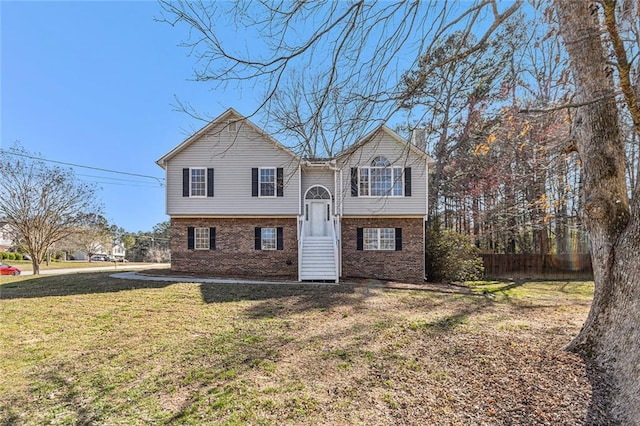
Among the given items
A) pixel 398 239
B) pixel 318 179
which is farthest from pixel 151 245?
pixel 398 239

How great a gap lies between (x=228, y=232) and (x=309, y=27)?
12.0m

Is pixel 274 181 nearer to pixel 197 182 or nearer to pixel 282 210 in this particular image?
pixel 282 210

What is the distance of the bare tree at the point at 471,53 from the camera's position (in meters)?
3.64

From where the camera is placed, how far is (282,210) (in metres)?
14.3

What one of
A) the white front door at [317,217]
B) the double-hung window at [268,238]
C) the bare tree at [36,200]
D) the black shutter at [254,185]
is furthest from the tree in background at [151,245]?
the white front door at [317,217]

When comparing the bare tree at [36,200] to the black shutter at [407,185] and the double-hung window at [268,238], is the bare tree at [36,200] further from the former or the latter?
the black shutter at [407,185]

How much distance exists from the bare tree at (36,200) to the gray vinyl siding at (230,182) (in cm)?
713

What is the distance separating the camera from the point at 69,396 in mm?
3926

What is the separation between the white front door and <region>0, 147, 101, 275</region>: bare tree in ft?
42.2

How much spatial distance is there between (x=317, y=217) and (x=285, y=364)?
10.5 metres

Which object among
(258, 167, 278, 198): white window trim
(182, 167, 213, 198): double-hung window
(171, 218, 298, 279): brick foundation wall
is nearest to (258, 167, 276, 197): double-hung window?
(258, 167, 278, 198): white window trim

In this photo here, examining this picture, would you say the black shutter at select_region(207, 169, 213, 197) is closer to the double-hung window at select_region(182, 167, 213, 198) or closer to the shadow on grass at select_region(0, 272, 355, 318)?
the double-hung window at select_region(182, 167, 213, 198)

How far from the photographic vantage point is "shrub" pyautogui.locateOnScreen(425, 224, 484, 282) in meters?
14.9

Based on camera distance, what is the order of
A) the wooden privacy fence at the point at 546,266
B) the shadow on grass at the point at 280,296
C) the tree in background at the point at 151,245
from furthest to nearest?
the tree in background at the point at 151,245 < the wooden privacy fence at the point at 546,266 < the shadow on grass at the point at 280,296
